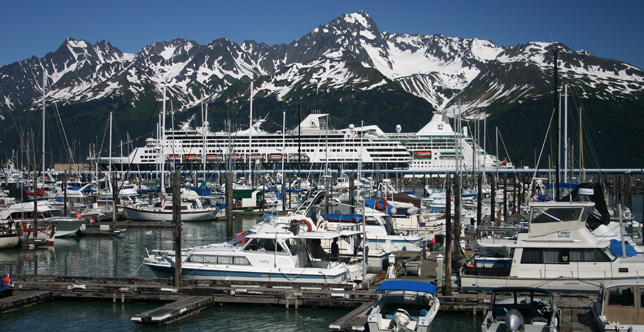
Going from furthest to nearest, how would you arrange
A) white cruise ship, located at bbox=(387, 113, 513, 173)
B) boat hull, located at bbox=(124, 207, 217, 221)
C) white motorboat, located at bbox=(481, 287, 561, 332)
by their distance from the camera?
white cruise ship, located at bbox=(387, 113, 513, 173), boat hull, located at bbox=(124, 207, 217, 221), white motorboat, located at bbox=(481, 287, 561, 332)

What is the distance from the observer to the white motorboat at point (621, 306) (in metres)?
14.0

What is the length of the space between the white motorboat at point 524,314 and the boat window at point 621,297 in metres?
1.23

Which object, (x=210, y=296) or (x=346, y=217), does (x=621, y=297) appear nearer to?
(x=210, y=296)

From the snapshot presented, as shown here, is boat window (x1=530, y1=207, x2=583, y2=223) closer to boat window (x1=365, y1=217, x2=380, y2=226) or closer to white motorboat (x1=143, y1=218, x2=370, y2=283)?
white motorboat (x1=143, y1=218, x2=370, y2=283)

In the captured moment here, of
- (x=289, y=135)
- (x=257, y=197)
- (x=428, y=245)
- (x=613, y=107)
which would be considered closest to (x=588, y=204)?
(x=428, y=245)

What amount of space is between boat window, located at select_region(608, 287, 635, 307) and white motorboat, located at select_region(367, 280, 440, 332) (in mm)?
4042

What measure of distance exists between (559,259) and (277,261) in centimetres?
868

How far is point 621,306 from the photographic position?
46.8 ft

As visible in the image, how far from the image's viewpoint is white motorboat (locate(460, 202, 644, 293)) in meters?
18.5

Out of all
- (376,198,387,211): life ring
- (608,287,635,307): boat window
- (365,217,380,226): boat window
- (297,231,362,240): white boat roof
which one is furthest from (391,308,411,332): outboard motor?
(376,198,387,211): life ring

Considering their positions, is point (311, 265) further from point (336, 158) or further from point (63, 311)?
point (336, 158)

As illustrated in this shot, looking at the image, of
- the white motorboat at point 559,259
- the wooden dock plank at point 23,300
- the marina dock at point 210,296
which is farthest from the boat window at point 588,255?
the wooden dock plank at point 23,300

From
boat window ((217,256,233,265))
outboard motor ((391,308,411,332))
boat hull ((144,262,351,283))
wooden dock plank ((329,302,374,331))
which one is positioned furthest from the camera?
boat window ((217,256,233,265))

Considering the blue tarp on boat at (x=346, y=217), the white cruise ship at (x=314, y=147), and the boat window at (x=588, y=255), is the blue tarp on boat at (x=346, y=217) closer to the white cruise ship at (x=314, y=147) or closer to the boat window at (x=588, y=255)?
the boat window at (x=588, y=255)
